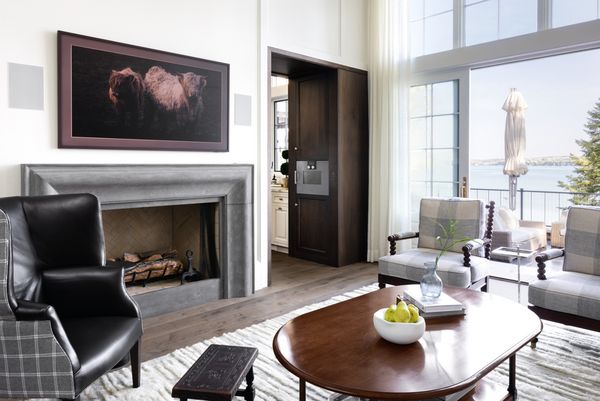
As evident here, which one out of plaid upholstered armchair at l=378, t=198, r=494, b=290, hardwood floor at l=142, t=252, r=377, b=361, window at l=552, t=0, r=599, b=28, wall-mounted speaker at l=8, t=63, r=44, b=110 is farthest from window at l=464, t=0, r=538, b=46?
wall-mounted speaker at l=8, t=63, r=44, b=110

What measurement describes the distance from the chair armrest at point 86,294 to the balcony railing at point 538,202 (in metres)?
6.94

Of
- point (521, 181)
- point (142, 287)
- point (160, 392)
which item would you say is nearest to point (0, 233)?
point (160, 392)

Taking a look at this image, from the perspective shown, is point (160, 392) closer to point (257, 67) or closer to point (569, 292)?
point (569, 292)

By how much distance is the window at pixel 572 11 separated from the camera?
3912mm

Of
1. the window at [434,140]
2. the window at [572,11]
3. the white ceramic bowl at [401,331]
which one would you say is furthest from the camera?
the window at [434,140]

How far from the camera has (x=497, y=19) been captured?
451 centimetres

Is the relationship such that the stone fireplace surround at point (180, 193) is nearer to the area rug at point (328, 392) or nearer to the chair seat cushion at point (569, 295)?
the area rug at point (328, 392)

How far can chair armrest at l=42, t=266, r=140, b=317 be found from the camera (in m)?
2.17

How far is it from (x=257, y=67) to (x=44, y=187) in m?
2.18

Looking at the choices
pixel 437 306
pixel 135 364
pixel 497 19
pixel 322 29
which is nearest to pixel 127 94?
pixel 135 364

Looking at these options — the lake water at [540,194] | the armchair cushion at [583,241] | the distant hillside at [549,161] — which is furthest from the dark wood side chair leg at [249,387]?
the distant hillside at [549,161]

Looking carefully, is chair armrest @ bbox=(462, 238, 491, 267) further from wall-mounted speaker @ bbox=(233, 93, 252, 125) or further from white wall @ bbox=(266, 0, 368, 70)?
white wall @ bbox=(266, 0, 368, 70)

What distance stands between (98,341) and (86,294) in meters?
0.41

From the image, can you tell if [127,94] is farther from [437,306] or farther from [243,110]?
[437,306]
